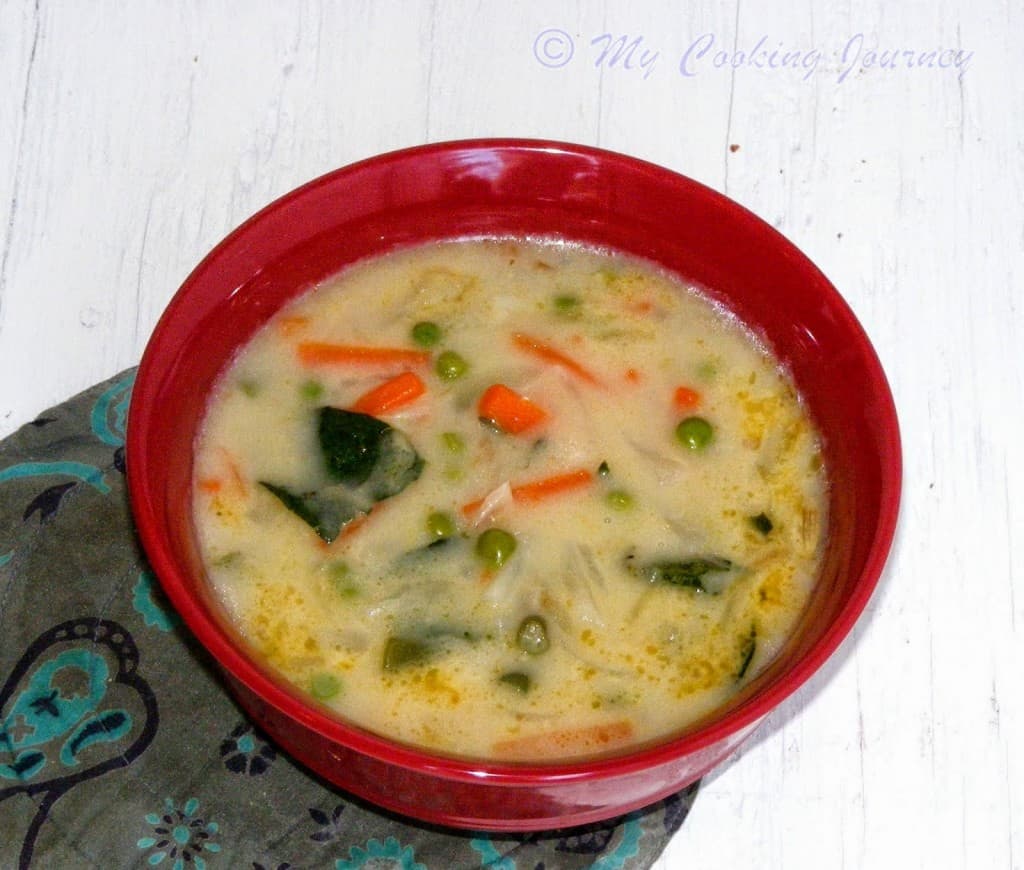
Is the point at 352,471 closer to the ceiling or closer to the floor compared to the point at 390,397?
closer to the floor

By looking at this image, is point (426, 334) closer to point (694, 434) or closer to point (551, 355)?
point (551, 355)

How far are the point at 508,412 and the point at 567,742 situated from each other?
69 cm

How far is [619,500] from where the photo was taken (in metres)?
2.82

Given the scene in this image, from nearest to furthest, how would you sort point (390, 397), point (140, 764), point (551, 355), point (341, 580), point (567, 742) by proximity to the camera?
point (567, 742)
point (341, 580)
point (140, 764)
point (390, 397)
point (551, 355)

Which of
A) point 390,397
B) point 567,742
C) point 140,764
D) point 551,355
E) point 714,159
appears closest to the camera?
point 567,742

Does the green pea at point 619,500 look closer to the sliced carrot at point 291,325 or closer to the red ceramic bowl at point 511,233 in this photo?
the red ceramic bowl at point 511,233

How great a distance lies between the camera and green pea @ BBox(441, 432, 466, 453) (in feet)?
9.45

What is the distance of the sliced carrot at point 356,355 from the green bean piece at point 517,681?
2.40 ft

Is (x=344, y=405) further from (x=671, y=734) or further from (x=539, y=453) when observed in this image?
(x=671, y=734)

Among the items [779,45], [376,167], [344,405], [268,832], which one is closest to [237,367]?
[344,405]

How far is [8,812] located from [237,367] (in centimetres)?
96

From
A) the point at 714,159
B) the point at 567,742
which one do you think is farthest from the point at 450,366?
the point at 714,159

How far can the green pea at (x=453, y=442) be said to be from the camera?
2879mm

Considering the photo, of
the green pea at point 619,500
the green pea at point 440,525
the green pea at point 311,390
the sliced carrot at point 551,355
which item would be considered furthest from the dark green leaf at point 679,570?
the green pea at point 311,390
